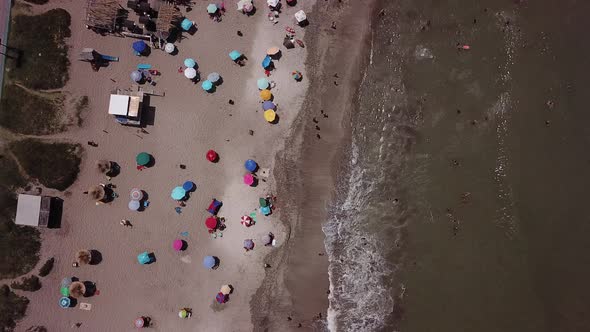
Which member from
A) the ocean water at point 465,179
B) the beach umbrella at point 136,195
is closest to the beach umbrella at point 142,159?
the beach umbrella at point 136,195

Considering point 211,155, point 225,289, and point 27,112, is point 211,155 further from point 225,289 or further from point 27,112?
point 27,112

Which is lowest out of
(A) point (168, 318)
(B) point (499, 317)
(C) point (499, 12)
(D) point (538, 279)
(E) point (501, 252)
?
(A) point (168, 318)

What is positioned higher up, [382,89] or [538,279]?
[382,89]

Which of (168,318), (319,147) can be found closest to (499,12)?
(319,147)

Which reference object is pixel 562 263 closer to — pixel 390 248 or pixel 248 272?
pixel 390 248

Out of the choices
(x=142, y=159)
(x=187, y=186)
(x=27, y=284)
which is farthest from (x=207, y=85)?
(x=27, y=284)

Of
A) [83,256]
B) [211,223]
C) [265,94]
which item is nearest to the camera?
[83,256]

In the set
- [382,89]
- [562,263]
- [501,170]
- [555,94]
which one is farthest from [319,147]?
[562,263]
